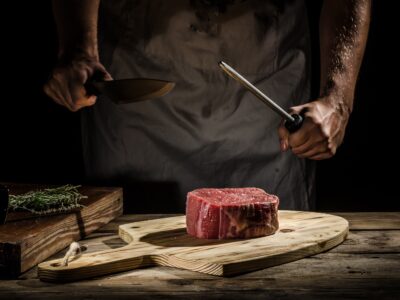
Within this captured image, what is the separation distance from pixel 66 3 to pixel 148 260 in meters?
1.44

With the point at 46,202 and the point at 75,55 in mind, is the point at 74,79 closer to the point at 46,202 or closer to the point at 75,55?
the point at 75,55

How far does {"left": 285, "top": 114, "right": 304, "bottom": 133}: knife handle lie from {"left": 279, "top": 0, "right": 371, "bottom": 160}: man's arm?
0.02m

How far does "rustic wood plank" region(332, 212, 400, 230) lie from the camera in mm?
2227

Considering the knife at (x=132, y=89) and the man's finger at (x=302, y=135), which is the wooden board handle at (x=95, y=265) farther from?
the man's finger at (x=302, y=135)

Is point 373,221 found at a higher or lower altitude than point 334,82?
lower

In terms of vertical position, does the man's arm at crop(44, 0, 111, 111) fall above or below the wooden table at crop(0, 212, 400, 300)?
above

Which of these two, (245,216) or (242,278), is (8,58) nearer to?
(245,216)

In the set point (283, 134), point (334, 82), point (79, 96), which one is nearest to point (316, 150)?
point (283, 134)

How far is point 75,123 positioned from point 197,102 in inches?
49.6

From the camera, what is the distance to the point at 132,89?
225cm

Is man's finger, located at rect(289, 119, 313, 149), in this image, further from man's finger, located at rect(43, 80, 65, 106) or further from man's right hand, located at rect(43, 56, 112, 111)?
man's finger, located at rect(43, 80, 65, 106)

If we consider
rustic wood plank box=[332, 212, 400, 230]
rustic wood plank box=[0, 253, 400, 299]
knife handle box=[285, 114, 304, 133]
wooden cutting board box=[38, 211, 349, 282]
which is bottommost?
rustic wood plank box=[0, 253, 400, 299]

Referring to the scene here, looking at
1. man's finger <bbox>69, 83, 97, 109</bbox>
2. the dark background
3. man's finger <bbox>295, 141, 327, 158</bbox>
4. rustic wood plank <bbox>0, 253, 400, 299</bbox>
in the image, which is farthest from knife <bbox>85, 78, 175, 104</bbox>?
the dark background

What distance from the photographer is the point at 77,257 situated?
1.75 metres
